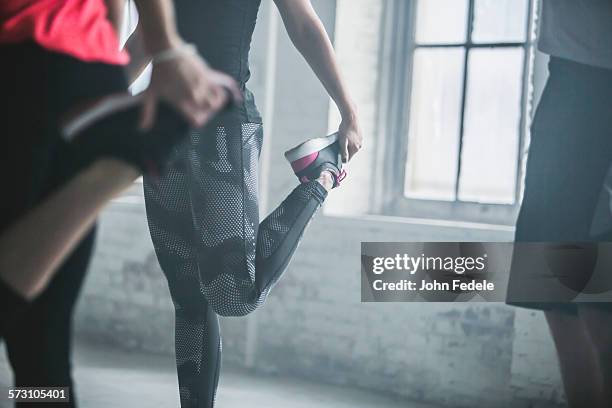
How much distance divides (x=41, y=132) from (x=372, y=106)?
2.47 m

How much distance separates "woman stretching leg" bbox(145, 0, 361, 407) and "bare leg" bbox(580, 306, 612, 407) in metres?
0.66

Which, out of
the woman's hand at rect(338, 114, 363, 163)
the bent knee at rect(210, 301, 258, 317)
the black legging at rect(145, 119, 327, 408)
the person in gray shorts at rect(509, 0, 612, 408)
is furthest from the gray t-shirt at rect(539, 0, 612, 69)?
the bent knee at rect(210, 301, 258, 317)

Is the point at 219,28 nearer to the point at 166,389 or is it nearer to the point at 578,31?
the point at 578,31

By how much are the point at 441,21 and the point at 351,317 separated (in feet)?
3.78

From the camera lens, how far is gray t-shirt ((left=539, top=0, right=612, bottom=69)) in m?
1.97

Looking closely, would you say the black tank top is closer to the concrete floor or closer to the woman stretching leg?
the woman stretching leg

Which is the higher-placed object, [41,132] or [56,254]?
[41,132]

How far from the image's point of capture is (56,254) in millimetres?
1034

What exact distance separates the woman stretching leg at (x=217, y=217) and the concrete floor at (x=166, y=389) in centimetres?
103

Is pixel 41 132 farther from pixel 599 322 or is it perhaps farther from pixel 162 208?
pixel 599 322

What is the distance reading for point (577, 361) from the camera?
2.01 metres

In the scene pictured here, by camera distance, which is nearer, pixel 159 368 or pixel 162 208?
pixel 162 208

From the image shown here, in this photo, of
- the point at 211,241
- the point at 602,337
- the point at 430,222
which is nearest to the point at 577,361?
the point at 602,337

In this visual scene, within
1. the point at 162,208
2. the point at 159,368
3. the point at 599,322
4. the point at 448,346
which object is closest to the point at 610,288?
the point at 599,322
